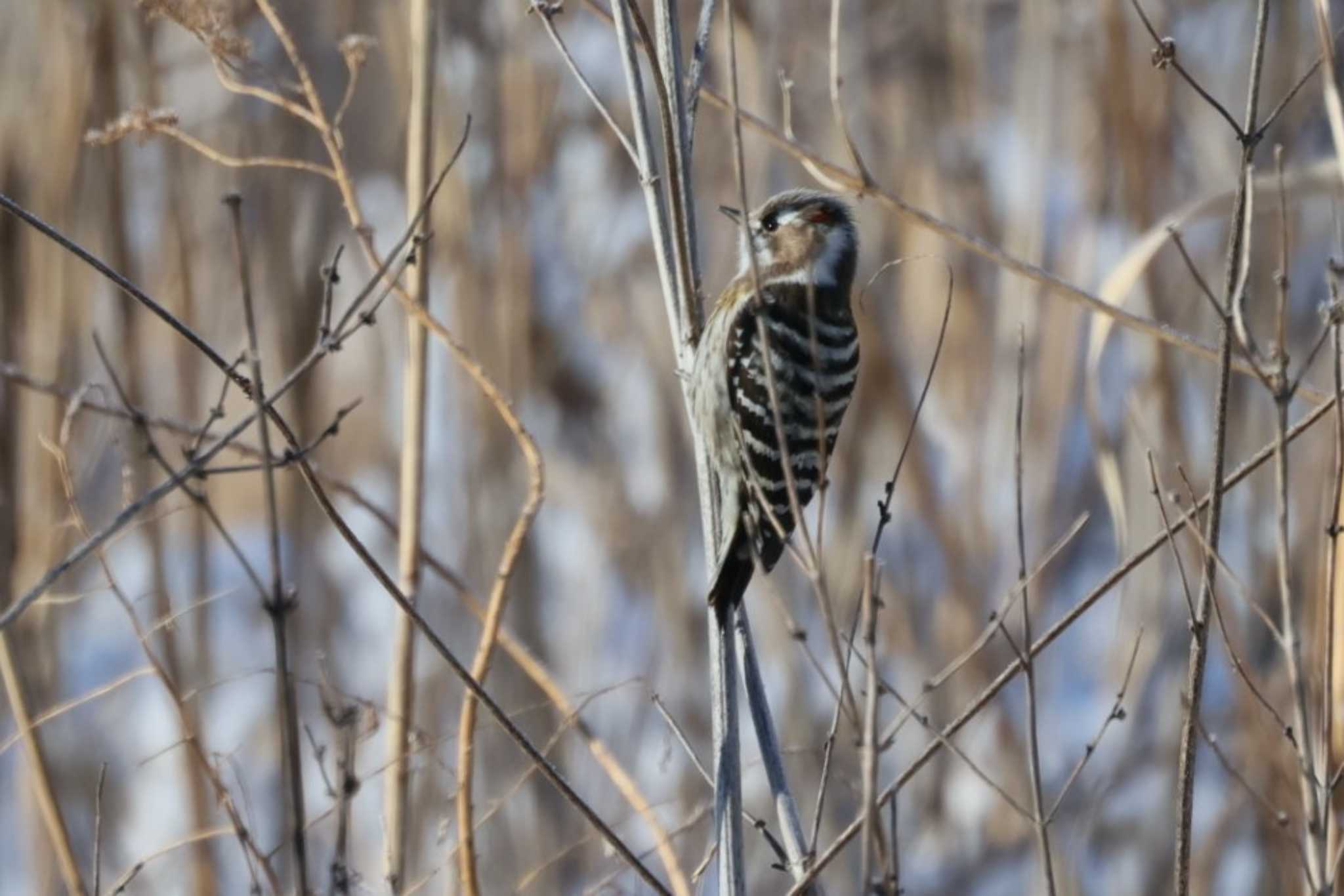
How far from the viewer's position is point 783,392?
3480 millimetres

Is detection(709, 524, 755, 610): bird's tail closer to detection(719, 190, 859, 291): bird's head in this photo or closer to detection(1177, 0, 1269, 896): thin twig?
detection(1177, 0, 1269, 896): thin twig

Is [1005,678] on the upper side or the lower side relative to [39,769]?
lower

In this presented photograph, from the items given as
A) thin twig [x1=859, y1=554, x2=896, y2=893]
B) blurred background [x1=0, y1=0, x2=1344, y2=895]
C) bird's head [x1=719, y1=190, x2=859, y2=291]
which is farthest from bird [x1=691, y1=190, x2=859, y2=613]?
thin twig [x1=859, y1=554, x2=896, y2=893]

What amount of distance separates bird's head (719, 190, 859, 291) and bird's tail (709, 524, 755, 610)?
1210 millimetres

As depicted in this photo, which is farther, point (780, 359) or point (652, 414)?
point (652, 414)

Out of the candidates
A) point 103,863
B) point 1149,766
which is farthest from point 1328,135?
point 103,863

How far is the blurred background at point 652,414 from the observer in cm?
409

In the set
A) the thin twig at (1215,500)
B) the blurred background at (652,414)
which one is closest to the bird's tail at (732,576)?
the thin twig at (1215,500)

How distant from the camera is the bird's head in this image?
3736mm

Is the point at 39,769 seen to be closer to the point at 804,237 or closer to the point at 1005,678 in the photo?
the point at 1005,678

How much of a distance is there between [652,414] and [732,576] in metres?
2.47

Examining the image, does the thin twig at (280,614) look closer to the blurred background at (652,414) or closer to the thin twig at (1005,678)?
the thin twig at (1005,678)

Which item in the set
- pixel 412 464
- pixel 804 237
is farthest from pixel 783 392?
pixel 412 464

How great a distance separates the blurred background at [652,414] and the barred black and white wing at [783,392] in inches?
23.4
